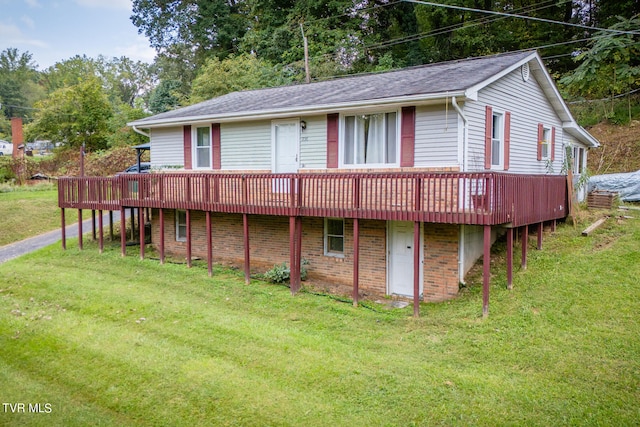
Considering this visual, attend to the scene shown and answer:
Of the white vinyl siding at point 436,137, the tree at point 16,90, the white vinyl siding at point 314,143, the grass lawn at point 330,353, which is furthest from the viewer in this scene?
the tree at point 16,90

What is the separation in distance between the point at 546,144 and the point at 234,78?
1934cm

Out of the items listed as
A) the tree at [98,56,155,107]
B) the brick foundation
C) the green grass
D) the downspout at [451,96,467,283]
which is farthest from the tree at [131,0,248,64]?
the downspout at [451,96,467,283]

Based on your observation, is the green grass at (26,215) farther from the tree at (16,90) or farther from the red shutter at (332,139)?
the tree at (16,90)

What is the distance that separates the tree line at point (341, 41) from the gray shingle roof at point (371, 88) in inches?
490

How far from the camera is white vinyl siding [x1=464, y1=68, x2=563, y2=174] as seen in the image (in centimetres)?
1070

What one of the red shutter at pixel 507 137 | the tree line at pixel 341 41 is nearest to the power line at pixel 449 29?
the tree line at pixel 341 41

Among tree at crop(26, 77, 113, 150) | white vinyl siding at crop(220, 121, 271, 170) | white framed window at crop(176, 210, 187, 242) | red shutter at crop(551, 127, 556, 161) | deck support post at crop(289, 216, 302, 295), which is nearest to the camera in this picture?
deck support post at crop(289, 216, 302, 295)

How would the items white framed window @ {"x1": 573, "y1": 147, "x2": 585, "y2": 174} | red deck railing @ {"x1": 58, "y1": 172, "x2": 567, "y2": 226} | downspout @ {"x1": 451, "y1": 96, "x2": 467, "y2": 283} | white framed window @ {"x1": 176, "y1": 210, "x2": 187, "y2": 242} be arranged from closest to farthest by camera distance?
red deck railing @ {"x1": 58, "y1": 172, "x2": 567, "y2": 226} → downspout @ {"x1": 451, "y1": 96, "x2": 467, "y2": 283} → white framed window @ {"x1": 176, "y1": 210, "x2": 187, "y2": 242} → white framed window @ {"x1": 573, "y1": 147, "x2": 585, "y2": 174}

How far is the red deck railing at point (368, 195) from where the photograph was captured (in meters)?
8.89

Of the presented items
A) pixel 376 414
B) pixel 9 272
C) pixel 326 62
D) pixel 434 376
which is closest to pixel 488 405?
pixel 434 376

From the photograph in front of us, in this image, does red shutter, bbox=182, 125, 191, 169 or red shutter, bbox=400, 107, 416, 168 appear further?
red shutter, bbox=182, 125, 191, 169

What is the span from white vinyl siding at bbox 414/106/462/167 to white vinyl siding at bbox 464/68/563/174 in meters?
0.40

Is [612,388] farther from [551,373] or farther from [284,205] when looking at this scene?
[284,205]

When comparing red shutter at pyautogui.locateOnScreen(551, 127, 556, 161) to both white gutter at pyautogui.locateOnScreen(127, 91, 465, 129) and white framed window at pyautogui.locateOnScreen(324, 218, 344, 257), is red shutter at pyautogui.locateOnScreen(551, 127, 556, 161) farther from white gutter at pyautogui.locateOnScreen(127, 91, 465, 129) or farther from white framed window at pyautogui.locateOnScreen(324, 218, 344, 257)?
white framed window at pyautogui.locateOnScreen(324, 218, 344, 257)
